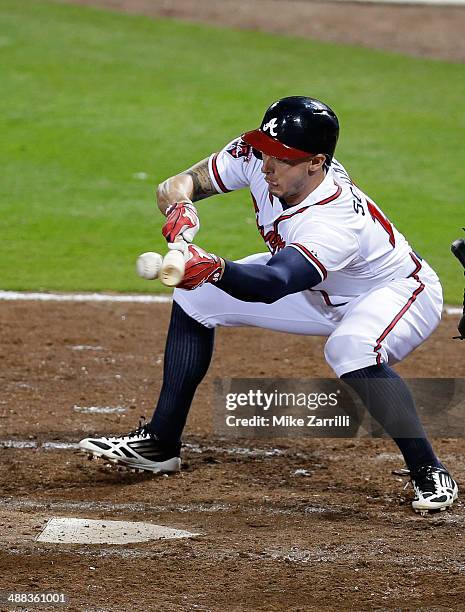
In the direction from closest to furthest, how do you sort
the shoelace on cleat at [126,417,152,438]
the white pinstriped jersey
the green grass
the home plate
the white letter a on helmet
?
1. the home plate
2. the white pinstriped jersey
3. the white letter a on helmet
4. the shoelace on cleat at [126,417,152,438]
5. the green grass

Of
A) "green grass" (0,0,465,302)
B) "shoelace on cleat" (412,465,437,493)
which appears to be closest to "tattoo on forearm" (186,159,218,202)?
"shoelace on cleat" (412,465,437,493)

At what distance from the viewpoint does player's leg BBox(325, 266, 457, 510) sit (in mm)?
4262

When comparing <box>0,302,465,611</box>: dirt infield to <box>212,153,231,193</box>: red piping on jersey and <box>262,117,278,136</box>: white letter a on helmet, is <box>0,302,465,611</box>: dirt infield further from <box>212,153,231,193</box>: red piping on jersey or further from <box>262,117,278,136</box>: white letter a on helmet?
<box>262,117,278,136</box>: white letter a on helmet

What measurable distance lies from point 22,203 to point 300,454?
16.7 feet

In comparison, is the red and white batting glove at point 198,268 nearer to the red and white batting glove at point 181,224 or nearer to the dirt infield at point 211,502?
the red and white batting glove at point 181,224

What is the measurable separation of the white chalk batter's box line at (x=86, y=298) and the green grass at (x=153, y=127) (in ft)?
0.51

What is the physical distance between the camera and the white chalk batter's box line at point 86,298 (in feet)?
24.1

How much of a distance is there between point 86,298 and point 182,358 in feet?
9.34

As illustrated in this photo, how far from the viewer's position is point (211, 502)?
14.4 ft

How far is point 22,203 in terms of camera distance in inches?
373

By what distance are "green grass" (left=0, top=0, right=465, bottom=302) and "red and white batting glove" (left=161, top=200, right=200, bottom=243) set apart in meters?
3.59

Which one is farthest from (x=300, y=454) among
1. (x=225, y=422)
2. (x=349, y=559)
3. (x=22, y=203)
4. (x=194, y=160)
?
(x=194, y=160)

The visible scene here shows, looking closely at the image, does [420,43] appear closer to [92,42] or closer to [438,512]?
[92,42]

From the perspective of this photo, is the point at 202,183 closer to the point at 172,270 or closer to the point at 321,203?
the point at 321,203
